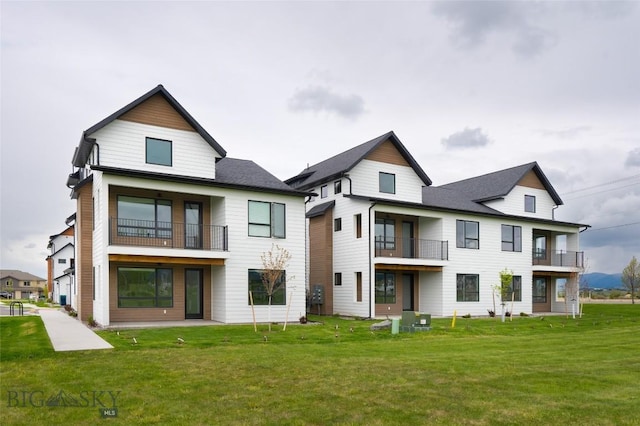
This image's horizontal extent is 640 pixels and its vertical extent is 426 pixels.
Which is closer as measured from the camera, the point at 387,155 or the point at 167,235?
the point at 167,235

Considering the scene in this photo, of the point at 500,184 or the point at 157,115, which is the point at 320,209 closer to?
the point at 157,115

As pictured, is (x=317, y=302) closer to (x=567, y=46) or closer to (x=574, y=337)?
(x=574, y=337)

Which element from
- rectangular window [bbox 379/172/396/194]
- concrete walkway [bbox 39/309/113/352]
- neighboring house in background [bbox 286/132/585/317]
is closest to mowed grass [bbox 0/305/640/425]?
concrete walkway [bbox 39/309/113/352]

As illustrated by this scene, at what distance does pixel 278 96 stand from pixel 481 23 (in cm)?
1008

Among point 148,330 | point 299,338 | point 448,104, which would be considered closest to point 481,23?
point 448,104

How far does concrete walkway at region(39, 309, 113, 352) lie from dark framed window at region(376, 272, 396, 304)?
14677 mm

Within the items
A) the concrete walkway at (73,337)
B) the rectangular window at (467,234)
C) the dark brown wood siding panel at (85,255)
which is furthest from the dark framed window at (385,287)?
the concrete walkway at (73,337)

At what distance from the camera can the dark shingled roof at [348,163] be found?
27906 millimetres

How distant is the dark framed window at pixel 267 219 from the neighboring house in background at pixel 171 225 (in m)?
0.04

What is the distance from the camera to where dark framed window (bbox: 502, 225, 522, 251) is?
31.8 metres

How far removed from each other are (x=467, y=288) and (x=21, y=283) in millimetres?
121822

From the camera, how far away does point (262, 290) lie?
23281 mm

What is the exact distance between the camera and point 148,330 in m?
18.2

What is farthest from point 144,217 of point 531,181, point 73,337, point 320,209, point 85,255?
point 531,181
